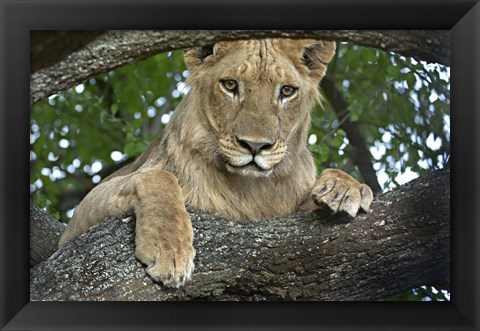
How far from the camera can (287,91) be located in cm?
439

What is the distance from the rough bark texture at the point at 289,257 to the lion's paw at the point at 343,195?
65 millimetres

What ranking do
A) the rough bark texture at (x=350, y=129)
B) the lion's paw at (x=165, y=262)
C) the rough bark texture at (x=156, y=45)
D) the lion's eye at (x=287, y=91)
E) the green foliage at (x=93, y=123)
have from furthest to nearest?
1. the green foliage at (x=93, y=123)
2. the rough bark texture at (x=350, y=129)
3. the lion's eye at (x=287, y=91)
4. the rough bark texture at (x=156, y=45)
5. the lion's paw at (x=165, y=262)

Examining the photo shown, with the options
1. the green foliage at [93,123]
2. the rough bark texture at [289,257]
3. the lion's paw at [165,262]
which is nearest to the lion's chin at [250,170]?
the rough bark texture at [289,257]

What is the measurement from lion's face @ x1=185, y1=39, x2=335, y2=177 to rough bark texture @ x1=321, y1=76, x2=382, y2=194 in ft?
3.50

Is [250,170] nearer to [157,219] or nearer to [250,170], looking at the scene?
[250,170]

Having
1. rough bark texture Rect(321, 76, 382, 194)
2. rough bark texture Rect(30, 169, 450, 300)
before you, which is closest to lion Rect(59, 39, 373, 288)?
rough bark texture Rect(30, 169, 450, 300)

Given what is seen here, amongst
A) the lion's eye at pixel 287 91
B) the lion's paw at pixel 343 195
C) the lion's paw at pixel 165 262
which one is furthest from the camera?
the lion's eye at pixel 287 91

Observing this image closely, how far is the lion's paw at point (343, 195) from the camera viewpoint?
4.09 metres

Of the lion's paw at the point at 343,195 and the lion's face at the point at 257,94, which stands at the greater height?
the lion's face at the point at 257,94

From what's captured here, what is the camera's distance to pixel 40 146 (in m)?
6.33

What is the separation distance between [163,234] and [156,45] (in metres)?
0.96

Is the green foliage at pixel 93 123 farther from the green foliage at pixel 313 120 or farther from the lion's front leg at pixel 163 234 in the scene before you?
the lion's front leg at pixel 163 234

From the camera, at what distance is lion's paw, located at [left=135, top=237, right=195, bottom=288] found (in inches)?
152
